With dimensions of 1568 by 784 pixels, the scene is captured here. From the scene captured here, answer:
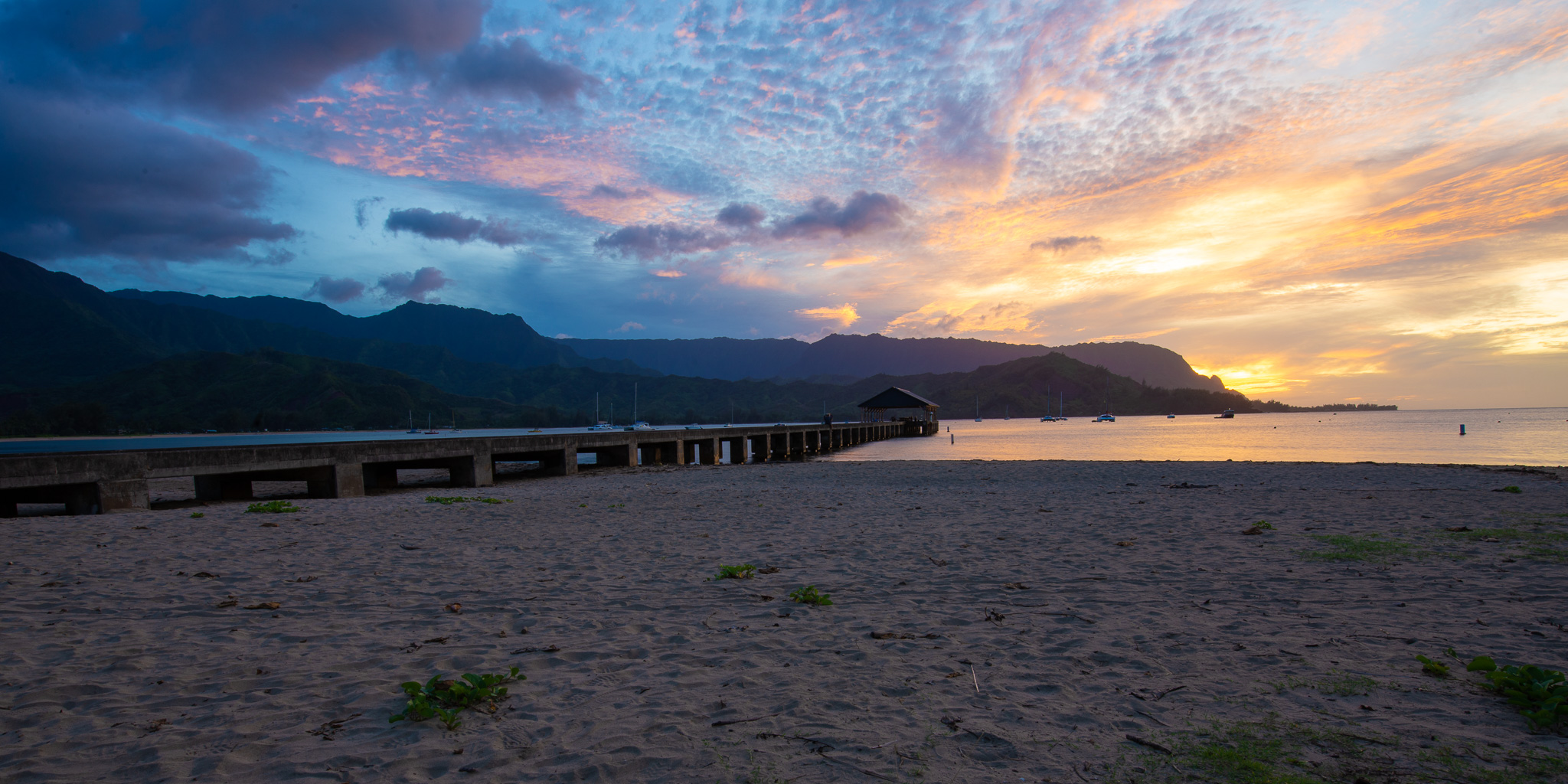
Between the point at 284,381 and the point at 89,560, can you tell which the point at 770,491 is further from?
the point at 284,381

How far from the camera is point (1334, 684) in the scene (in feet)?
11.4

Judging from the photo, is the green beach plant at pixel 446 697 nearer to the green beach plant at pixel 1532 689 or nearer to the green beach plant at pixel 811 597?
the green beach plant at pixel 811 597

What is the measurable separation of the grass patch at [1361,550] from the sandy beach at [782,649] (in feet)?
0.19

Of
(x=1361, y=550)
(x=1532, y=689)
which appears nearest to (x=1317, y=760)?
(x=1532, y=689)

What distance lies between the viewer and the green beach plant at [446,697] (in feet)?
10.2

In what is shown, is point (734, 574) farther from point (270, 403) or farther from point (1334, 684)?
point (270, 403)

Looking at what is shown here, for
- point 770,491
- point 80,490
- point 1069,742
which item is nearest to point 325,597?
point 1069,742

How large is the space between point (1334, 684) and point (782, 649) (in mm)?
3114

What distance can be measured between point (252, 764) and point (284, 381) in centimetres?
16339

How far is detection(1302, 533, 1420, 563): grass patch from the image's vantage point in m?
6.75

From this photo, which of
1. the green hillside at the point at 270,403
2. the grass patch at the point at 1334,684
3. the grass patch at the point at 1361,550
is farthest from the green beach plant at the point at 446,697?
the green hillside at the point at 270,403

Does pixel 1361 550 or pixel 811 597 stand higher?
pixel 811 597

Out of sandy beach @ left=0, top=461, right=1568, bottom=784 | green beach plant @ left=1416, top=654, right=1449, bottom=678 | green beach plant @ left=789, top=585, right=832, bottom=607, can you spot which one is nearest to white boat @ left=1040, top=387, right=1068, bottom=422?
sandy beach @ left=0, top=461, right=1568, bottom=784

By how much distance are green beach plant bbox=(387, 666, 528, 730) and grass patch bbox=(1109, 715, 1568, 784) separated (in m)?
2.97
